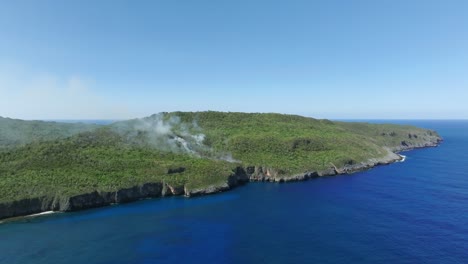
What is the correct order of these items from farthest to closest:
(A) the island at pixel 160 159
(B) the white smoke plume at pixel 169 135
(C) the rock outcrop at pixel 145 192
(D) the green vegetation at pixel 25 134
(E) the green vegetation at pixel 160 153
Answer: (B) the white smoke plume at pixel 169 135 < (D) the green vegetation at pixel 25 134 < (E) the green vegetation at pixel 160 153 < (A) the island at pixel 160 159 < (C) the rock outcrop at pixel 145 192

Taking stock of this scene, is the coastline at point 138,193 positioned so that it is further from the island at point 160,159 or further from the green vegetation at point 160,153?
the green vegetation at point 160,153

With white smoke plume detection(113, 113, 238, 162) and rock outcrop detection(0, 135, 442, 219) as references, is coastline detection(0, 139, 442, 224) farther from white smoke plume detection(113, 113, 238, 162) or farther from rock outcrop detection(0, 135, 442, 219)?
white smoke plume detection(113, 113, 238, 162)

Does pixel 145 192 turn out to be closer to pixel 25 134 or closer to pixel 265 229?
pixel 265 229

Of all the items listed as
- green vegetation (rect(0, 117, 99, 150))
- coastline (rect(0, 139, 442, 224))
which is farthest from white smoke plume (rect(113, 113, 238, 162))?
green vegetation (rect(0, 117, 99, 150))

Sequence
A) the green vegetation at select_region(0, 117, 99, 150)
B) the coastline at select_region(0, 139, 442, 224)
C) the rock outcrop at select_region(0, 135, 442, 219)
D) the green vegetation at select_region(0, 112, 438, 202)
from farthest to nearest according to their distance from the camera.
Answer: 1. the green vegetation at select_region(0, 117, 99, 150)
2. the green vegetation at select_region(0, 112, 438, 202)
3. the rock outcrop at select_region(0, 135, 442, 219)
4. the coastline at select_region(0, 139, 442, 224)

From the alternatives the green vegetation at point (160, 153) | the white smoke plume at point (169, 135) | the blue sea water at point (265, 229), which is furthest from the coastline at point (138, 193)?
the white smoke plume at point (169, 135)
